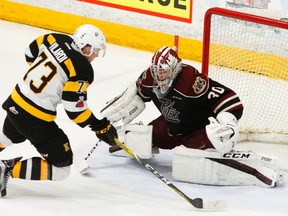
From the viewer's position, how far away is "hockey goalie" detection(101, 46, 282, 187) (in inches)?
171

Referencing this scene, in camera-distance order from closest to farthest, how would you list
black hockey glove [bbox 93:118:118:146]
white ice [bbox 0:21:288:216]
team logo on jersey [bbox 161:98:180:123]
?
white ice [bbox 0:21:288:216]
black hockey glove [bbox 93:118:118:146]
team logo on jersey [bbox 161:98:180:123]

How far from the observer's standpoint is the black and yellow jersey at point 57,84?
395cm

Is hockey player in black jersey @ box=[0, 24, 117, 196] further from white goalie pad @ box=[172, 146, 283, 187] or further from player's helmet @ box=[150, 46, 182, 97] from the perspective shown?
white goalie pad @ box=[172, 146, 283, 187]

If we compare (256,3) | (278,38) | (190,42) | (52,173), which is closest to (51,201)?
(52,173)

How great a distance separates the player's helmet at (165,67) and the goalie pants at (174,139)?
31 centimetres

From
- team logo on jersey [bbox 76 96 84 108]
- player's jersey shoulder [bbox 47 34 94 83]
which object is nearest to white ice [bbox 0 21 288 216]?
team logo on jersey [bbox 76 96 84 108]

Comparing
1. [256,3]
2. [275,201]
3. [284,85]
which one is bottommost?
[275,201]

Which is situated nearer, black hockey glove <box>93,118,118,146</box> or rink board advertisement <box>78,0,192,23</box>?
black hockey glove <box>93,118,118,146</box>

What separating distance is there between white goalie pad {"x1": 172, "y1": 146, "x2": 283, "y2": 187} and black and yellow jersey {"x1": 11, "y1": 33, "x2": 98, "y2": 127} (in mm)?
603

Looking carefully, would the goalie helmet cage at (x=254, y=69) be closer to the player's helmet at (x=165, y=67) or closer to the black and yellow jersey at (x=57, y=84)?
the player's helmet at (x=165, y=67)

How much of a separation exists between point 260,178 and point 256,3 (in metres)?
1.70

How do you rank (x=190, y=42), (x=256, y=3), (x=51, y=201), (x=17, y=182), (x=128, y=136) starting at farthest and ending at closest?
(x=190, y=42)
(x=256, y=3)
(x=128, y=136)
(x=17, y=182)
(x=51, y=201)

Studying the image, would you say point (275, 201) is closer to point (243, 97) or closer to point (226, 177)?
point (226, 177)

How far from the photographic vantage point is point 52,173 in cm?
408
